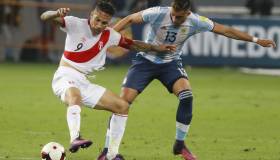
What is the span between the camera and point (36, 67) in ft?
87.6

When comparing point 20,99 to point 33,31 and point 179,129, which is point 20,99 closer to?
point 179,129

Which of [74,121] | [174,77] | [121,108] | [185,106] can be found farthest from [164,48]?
[74,121]

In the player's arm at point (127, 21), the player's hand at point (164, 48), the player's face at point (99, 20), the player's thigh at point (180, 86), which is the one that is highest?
the player's face at point (99, 20)

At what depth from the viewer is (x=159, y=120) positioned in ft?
52.0

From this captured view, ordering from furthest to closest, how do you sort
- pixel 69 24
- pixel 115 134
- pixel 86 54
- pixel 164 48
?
pixel 164 48 < pixel 86 54 < pixel 69 24 < pixel 115 134

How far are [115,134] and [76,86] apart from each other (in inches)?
28.6

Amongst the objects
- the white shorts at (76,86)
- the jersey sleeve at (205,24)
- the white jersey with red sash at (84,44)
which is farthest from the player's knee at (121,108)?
the jersey sleeve at (205,24)

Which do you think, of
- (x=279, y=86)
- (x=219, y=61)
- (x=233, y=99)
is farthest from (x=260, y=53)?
(x=233, y=99)

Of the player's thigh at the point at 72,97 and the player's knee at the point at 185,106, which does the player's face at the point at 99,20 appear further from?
the player's knee at the point at 185,106

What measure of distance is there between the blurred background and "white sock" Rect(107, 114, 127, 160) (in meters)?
12.6

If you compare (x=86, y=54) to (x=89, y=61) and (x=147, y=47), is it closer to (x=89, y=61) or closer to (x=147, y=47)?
(x=89, y=61)

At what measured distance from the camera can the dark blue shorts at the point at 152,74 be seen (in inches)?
466

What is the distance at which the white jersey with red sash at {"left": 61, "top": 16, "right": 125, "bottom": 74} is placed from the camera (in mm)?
11109

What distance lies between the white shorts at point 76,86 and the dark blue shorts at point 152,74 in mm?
928
